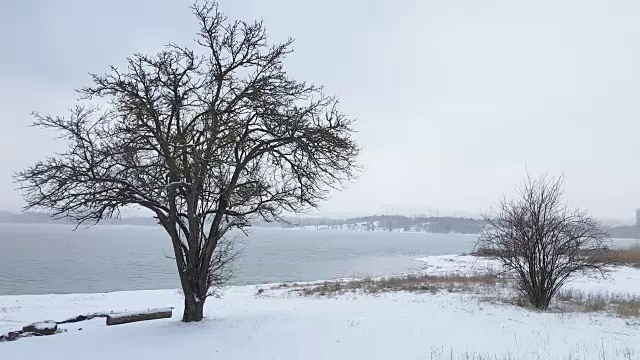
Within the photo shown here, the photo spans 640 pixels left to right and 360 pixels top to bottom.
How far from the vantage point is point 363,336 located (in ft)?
31.6

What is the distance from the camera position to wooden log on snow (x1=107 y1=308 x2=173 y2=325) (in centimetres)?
1212

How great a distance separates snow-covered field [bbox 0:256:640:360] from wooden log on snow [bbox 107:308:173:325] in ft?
1.40

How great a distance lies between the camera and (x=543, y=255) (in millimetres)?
14844

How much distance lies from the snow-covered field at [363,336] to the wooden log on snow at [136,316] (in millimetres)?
426

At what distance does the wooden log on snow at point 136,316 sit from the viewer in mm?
12125

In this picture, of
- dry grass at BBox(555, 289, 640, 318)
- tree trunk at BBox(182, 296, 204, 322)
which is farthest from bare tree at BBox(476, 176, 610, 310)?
tree trunk at BBox(182, 296, 204, 322)

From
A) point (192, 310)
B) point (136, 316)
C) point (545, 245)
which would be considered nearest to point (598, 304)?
point (545, 245)

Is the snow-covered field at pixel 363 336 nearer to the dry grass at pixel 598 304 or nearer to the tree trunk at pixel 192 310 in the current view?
the tree trunk at pixel 192 310

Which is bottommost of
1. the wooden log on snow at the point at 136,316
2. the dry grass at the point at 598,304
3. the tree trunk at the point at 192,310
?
the dry grass at the point at 598,304

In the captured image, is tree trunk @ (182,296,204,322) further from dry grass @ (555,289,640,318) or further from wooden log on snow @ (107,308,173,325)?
dry grass @ (555,289,640,318)

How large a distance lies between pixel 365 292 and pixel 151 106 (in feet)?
41.2

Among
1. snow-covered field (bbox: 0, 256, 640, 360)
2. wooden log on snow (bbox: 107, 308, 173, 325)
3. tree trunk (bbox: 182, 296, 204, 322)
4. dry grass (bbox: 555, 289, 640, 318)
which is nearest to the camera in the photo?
snow-covered field (bbox: 0, 256, 640, 360)

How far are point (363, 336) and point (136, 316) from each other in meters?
6.62

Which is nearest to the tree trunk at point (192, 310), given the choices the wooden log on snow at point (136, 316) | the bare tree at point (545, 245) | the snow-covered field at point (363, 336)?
the snow-covered field at point (363, 336)
